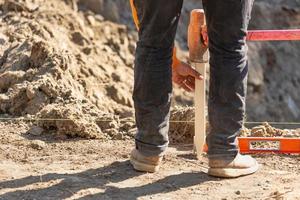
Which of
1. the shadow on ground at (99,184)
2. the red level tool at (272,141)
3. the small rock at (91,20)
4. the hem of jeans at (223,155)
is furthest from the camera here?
the small rock at (91,20)

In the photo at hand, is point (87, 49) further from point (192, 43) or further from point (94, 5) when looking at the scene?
point (192, 43)

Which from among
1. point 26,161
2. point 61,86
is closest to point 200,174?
point 26,161

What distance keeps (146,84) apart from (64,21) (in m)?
4.21

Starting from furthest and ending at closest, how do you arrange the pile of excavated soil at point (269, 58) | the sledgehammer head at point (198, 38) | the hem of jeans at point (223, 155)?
the pile of excavated soil at point (269, 58) < the sledgehammer head at point (198, 38) < the hem of jeans at point (223, 155)

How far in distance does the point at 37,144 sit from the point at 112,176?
0.84 meters

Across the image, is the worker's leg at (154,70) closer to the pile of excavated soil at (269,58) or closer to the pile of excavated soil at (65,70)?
the pile of excavated soil at (65,70)

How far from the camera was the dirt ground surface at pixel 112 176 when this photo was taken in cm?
412

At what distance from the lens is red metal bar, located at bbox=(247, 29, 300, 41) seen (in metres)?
4.63

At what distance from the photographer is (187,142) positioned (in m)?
5.31

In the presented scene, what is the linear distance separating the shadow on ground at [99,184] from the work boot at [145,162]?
48mm

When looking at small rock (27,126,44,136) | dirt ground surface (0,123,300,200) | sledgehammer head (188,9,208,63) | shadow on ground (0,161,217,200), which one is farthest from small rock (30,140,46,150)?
sledgehammer head (188,9,208,63)

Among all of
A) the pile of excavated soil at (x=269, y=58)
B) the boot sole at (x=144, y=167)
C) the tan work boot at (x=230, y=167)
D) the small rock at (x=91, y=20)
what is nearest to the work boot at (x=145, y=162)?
the boot sole at (x=144, y=167)

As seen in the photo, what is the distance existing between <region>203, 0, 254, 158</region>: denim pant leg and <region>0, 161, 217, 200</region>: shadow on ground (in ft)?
0.85

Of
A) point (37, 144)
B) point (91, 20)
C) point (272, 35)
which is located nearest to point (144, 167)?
point (37, 144)
